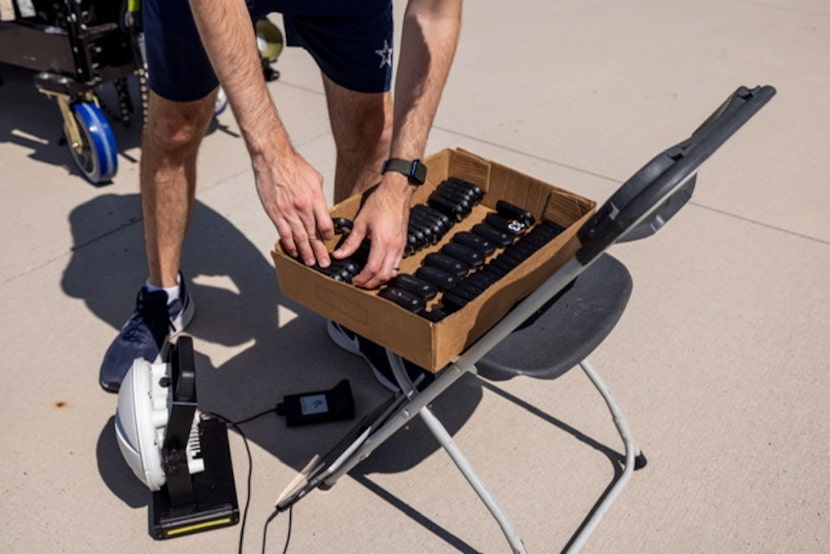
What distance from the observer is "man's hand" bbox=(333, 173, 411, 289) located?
70.8 inches

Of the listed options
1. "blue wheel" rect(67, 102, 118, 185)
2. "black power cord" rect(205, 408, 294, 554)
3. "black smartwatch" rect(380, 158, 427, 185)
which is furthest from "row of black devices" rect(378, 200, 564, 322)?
"blue wheel" rect(67, 102, 118, 185)

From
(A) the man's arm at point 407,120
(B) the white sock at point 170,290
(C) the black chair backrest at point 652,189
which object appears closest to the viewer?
(C) the black chair backrest at point 652,189

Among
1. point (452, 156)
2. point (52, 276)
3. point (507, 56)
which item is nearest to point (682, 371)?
point (452, 156)

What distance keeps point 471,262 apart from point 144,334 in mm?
1159

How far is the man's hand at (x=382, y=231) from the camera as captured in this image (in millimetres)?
1799

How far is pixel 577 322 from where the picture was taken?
1835 mm

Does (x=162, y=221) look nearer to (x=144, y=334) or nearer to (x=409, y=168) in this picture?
(x=144, y=334)

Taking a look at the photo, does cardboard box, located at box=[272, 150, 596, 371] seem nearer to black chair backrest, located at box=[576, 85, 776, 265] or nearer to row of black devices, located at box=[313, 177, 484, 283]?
row of black devices, located at box=[313, 177, 484, 283]

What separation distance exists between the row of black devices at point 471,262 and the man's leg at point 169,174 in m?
0.82

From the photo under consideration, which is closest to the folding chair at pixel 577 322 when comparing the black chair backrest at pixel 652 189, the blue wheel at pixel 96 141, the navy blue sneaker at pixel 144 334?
the black chair backrest at pixel 652 189

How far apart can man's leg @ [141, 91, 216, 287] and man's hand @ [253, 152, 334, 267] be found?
0.57m

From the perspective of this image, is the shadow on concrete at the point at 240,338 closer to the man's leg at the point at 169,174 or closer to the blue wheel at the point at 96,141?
the blue wheel at the point at 96,141

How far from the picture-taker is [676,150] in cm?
139

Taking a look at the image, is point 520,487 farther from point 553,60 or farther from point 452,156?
point 553,60
